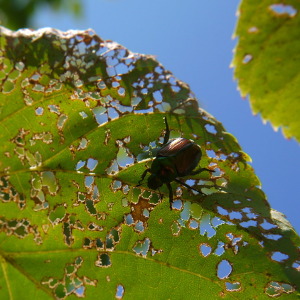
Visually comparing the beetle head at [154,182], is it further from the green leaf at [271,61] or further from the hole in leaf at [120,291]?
the green leaf at [271,61]

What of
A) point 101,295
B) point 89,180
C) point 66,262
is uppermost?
point 89,180

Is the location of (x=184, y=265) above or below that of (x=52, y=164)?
below

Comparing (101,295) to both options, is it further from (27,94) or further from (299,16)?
(299,16)

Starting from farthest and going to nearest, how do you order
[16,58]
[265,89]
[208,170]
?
1. [208,170]
2. [16,58]
3. [265,89]

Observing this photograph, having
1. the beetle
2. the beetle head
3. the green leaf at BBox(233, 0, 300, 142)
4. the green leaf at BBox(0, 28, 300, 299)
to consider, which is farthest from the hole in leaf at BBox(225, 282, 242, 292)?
the green leaf at BBox(233, 0, 300, 142)

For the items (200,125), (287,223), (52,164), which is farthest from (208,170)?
(52,164)

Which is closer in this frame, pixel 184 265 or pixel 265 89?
pixel 265 89

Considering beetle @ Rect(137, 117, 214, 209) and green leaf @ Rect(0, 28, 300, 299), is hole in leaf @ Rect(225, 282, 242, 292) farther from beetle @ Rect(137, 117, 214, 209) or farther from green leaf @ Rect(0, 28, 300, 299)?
beetle @ Rect(137, 117, 214, 209)

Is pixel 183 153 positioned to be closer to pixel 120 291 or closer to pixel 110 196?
pixel 110 196
